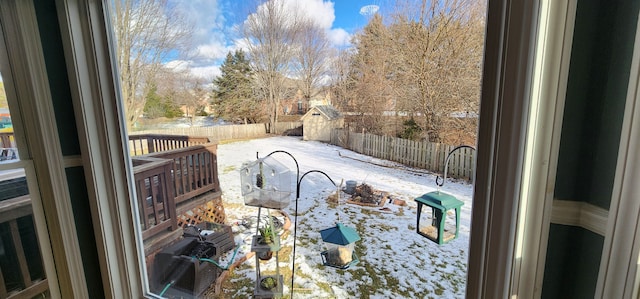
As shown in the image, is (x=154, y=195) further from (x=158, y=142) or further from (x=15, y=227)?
(x=15, y=227)

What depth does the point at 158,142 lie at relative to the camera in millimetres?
1415

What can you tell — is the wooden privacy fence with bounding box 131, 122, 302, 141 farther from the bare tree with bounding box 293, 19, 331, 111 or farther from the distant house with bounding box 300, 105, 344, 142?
the bare tree with bounding box 293, 19, 331, 111

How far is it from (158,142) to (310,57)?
0.94 meters

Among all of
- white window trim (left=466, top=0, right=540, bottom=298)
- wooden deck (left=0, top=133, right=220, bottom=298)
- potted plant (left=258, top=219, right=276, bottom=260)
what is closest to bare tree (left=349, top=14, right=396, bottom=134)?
white window trim (left=466, top=0, right=540, bottom=298)

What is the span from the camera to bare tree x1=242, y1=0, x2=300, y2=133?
1.16 metres

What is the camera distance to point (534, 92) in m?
0.56

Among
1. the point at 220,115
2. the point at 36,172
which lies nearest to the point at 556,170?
the point at 220,115

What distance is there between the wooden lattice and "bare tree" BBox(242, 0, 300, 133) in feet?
2.07

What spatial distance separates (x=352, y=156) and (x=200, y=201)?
3.14ft

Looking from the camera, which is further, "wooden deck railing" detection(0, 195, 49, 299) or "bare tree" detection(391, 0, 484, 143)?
"wooden deck railing" detection(0, 195, 49, 299)

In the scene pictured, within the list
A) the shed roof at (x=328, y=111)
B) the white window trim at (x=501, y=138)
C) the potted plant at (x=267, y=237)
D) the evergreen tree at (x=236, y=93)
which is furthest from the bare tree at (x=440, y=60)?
the potted plant at (x=267, y=237)

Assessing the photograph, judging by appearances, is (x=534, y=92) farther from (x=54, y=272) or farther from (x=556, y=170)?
(x=54, y=272)

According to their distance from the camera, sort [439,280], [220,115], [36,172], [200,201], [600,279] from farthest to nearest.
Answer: [200,201], [220,115], [36,172], [439,280], [600,279]

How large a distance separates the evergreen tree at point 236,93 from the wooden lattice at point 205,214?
1.67 feet
